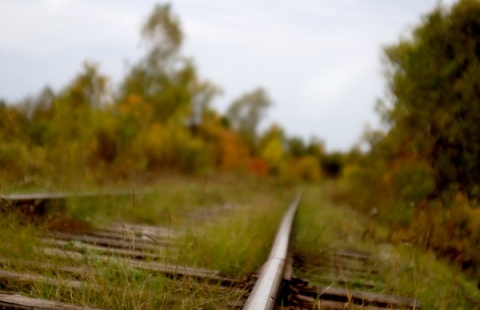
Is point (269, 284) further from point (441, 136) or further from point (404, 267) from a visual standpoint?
point (441, 136)

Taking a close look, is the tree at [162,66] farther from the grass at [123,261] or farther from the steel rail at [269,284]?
the steel rail at [269,284]

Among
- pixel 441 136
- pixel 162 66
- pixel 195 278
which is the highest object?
pixel 162 66

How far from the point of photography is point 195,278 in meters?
3.02

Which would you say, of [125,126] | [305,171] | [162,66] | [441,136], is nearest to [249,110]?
[305,171]

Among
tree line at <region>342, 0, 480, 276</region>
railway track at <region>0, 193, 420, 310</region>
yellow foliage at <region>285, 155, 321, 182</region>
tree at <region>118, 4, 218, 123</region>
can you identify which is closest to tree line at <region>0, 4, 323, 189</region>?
tree at <region>118, 4, 218, 123</region>

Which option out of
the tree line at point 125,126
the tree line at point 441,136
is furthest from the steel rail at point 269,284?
the tree line at point 125,126

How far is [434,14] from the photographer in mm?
5586

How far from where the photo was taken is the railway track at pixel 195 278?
2455 mm

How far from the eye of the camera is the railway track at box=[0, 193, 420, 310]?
2455 millimetres

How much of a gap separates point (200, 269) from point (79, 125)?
25.8 feet

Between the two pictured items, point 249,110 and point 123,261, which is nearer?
point 123,261

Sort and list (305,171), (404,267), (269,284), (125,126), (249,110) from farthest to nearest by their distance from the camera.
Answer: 1. (249,110)
2. (305,171)
3. (125,126)
4. (404,267)
5. (269,284)

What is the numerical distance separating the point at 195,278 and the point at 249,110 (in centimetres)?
6100

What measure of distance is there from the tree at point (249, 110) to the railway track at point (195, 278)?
59090 millimetres
